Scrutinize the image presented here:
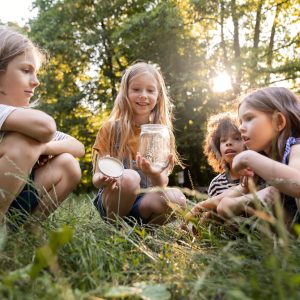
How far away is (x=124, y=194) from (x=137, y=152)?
0.80 ft

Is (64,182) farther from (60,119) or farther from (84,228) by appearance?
(60,119)

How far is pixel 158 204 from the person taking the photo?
2580mm

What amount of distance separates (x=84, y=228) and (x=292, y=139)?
1025mm

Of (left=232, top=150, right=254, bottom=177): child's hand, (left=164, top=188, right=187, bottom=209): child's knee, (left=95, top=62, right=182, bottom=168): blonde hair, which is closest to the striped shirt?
(left=95, top=62, right=182, bottom=168): blonde hair

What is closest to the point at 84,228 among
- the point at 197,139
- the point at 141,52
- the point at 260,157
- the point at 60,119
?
the point at 260,157

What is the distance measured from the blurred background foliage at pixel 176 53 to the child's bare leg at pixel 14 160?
8844 millimetres

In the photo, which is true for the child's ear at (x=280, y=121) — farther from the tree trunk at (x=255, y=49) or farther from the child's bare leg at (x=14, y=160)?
the tree trunk at (x=255, y=49)

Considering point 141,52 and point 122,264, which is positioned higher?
point 141,52

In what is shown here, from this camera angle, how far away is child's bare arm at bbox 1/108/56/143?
6.44ft

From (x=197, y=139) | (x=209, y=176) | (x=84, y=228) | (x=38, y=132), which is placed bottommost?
(x=209, y=176)

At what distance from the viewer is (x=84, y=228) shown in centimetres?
198

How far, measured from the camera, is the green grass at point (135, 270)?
1.04m

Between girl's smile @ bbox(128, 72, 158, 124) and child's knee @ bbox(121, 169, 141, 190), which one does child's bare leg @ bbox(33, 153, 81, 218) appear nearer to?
child's knee @ bbox(121, 169, 141, 190)

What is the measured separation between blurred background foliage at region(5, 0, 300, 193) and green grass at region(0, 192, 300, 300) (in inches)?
364
